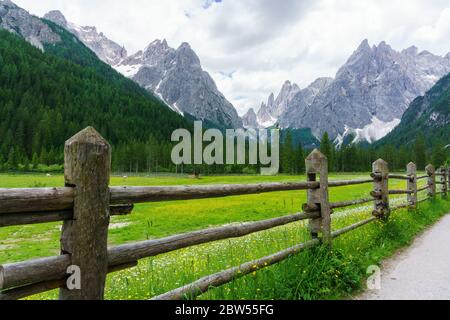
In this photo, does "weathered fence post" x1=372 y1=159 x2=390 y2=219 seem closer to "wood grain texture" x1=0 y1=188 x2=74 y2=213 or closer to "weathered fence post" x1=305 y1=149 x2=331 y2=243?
"weathered fence post" x1=305 y1=149 x2=331 y2=243

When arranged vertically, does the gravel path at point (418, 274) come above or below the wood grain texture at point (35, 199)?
below

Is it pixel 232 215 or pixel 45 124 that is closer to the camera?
pixel 232 215

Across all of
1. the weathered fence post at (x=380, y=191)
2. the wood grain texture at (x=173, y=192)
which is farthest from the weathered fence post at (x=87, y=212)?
the weathered fence post at (x=380, y=191)

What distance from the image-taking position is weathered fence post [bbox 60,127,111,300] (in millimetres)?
3771

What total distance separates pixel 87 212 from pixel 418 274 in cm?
714

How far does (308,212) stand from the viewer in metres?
7.86

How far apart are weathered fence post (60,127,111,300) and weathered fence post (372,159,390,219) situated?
1017 centimetres

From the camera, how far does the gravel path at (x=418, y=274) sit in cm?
639

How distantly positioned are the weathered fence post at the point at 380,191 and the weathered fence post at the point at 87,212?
33.4ft

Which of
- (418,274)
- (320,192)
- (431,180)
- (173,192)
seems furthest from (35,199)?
(431,180)

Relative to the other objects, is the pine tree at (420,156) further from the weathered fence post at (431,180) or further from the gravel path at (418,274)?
the gravel path at (418,274)
